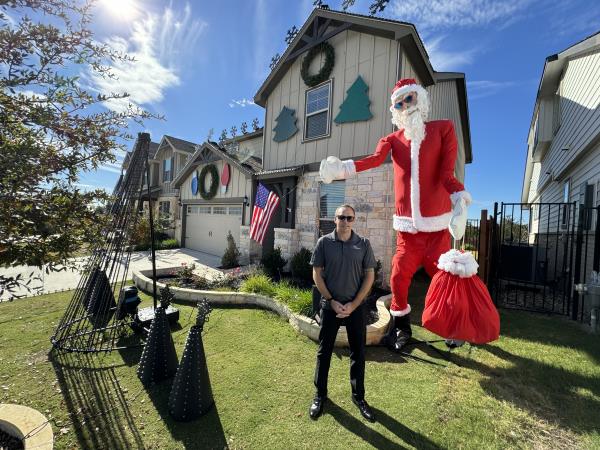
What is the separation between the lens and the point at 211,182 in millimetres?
12281

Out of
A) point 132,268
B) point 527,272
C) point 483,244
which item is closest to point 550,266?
point 527,272

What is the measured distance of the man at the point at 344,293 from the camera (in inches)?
103

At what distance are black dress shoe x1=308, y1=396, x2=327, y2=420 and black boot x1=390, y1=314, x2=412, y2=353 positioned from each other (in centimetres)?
145

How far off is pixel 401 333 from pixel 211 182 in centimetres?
1053

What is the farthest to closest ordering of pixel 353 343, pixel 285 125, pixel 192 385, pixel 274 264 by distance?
pixel 285 125 → pixel 274 264 → pixel 353 343 → pixel 192 385

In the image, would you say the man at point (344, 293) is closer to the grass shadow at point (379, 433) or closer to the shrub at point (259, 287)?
the grass shadow at point (379, 433)

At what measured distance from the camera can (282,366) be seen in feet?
11.2

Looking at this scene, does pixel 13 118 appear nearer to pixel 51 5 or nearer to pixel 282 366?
pixel 51 5

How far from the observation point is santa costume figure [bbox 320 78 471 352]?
136 inches

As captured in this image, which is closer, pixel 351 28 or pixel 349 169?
pixel 349 169

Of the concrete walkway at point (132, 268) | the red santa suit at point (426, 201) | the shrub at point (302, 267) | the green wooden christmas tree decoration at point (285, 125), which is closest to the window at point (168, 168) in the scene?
the concrete walkway at point (132, 268)

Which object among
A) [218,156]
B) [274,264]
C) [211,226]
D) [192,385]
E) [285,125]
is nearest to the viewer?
[192,385]

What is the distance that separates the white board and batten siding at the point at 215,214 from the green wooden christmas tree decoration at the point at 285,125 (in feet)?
7.40

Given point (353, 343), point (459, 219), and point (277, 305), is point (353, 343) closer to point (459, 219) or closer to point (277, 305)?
point (459, 219)
